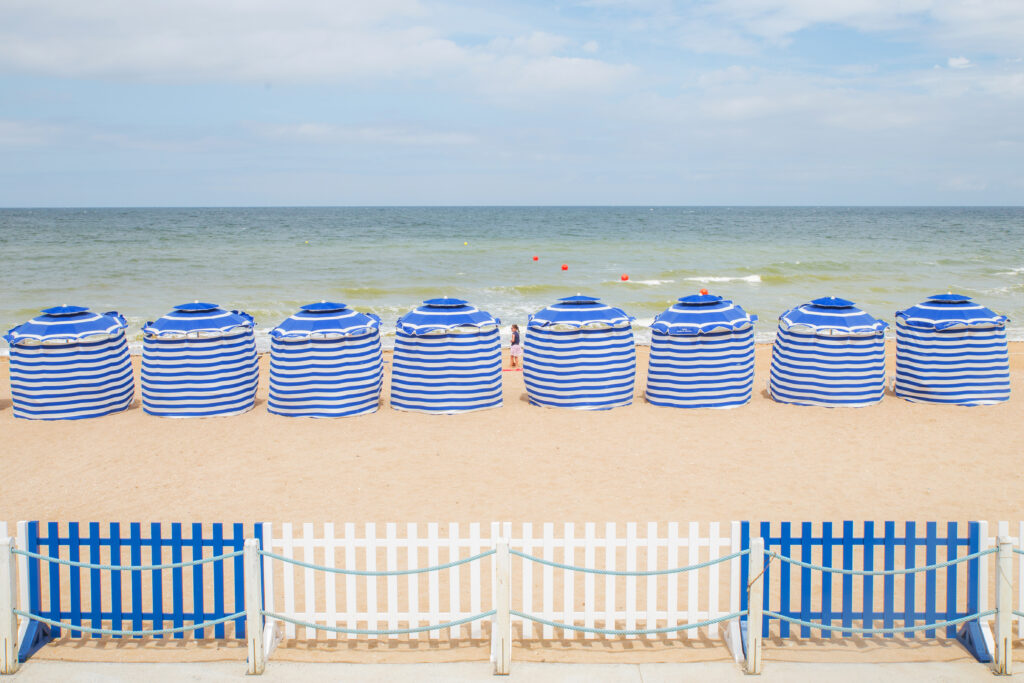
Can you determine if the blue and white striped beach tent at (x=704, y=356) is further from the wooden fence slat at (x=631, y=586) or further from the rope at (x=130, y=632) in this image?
the rope at (x=130, y=632)

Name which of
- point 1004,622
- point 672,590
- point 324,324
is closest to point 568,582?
point 672,590

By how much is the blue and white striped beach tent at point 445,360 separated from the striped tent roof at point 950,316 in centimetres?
606

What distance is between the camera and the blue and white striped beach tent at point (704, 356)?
1135cm

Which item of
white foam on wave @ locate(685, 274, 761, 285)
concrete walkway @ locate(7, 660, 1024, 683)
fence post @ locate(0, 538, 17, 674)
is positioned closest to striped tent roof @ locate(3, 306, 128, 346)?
fence post @ locate(0, 538, 17, 674)

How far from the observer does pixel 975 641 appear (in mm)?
5059

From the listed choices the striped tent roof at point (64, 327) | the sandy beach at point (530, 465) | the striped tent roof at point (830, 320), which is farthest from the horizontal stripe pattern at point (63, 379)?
the striped tent roof at point (830, 320)

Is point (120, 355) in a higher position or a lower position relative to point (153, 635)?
higher

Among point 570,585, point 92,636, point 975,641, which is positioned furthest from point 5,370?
point 975,641

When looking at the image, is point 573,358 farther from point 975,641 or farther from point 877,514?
point 975,641

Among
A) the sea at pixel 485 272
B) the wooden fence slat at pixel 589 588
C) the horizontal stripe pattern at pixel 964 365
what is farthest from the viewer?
the sea at pixel 485 272

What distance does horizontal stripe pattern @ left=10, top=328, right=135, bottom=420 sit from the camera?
11023 mm

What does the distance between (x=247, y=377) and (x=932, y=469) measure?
28.0ft

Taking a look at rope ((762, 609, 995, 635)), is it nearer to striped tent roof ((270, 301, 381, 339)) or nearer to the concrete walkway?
the concrete walkway

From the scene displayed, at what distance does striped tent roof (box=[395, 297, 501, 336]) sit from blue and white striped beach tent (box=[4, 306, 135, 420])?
4.04 metres
